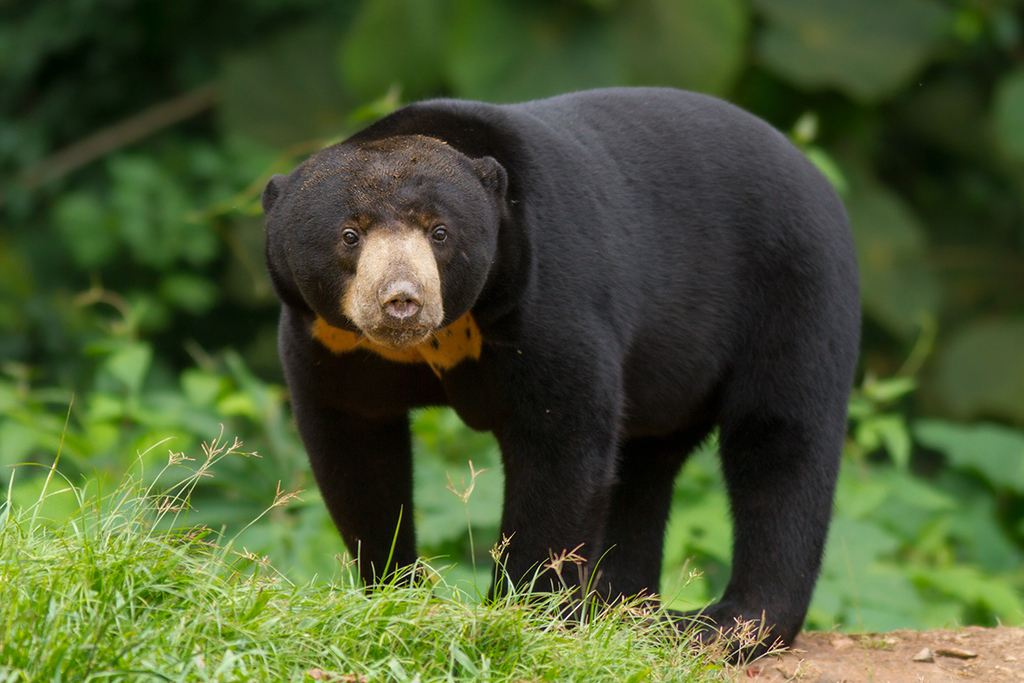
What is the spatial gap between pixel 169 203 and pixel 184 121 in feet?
5.39

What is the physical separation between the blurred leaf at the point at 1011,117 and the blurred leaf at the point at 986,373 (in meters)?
1.27

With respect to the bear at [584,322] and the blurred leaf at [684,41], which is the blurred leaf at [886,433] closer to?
the bear at [584,322]

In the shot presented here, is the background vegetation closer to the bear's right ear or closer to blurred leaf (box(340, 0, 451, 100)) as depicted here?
blurred leaf (box(340, 0, 451, 100))

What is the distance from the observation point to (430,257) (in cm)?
291

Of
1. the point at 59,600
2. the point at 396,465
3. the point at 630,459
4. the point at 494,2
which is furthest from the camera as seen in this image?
the point at 494,2

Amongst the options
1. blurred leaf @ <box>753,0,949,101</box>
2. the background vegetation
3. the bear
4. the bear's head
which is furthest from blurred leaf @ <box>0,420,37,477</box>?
blurred leaf @ <box>753,0,949,101</box>

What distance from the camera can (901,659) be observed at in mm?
3447

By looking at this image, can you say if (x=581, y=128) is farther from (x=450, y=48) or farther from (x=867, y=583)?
(x=450, y=48)

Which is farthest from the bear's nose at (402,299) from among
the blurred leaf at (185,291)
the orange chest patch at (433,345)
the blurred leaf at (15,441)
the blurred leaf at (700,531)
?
the blurred leaf at (185,291)

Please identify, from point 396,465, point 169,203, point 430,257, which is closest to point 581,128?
point 430,257

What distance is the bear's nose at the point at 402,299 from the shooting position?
2807 millimetres

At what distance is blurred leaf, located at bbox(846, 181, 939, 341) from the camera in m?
8.48

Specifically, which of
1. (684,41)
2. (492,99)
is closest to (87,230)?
(492,99)

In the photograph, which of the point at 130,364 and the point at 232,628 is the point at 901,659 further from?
the point at 130,364
